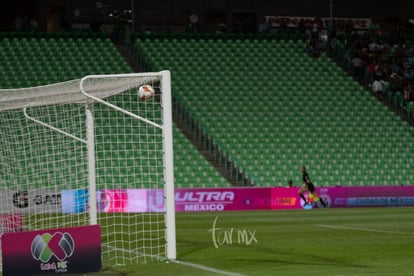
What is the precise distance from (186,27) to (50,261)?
3880cm

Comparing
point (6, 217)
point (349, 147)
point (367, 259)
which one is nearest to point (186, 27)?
point (349, 147)

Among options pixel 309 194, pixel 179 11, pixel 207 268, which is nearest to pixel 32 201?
pixel 207 268

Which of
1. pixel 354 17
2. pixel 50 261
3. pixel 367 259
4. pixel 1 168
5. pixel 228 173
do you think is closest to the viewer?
pixel 50 261

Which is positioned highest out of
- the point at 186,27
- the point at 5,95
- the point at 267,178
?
the point at 186,27

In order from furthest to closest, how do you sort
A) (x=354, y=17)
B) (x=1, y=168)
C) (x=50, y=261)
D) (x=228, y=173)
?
(x=354, y=17) < (x=228, y=173) < (x=1, y=168) < (x=50, y=261)

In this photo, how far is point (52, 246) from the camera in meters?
14.5

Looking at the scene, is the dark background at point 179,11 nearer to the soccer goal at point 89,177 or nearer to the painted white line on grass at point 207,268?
the soccer goal at point 89,177

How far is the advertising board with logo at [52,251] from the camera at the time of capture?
14195mm

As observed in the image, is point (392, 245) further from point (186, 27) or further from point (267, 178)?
point (186, 27)

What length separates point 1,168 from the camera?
26562 mm

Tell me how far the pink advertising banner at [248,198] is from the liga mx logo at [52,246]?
1816 cm

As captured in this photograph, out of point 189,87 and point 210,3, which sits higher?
point 210,3

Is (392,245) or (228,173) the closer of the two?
(392,245)
